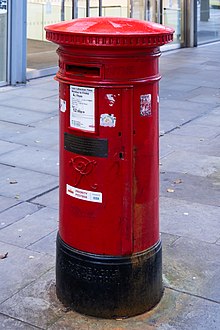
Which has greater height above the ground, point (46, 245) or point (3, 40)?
point (3, 40)

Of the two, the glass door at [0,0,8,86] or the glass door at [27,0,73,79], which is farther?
the glass door at [27,0,73,79]

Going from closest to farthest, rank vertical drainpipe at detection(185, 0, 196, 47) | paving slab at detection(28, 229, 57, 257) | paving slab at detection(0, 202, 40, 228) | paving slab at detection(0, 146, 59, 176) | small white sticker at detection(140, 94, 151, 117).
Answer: small white sticker at detection(140, 94, 151, 117) → paving slab at detection(28, 229, 57, 257) → paving slab at detection(0, 202, 40, 228) → paving slab at detection(0, 146, 59, 176) → vertical drainpipe at detection(185, 0, 196, 47)

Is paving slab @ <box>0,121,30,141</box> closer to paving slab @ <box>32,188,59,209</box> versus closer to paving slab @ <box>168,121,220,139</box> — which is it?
paving slab @ <box>168,121,220,139</box>

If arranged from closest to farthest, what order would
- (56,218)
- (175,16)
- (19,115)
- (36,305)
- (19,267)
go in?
(36,305) → (19,267) → (56,218) → (19,115) → (175,16)

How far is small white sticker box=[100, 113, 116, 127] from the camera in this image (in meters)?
3.51

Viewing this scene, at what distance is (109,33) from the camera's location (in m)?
3.35

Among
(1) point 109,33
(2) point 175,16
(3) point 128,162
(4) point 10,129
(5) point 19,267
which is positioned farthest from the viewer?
(2) point 175,16

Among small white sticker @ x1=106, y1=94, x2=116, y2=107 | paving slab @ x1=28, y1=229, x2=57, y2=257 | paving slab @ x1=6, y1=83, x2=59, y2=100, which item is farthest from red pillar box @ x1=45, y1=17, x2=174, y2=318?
paving slab @ x1=6, y1=83, x2=59, y2=100

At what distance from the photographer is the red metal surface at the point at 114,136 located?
3443mm

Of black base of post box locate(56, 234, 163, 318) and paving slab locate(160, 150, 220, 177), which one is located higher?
paving slab locate(160, 150, 220, 177)

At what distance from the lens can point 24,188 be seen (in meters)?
6.17

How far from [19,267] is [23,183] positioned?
197 centimetres

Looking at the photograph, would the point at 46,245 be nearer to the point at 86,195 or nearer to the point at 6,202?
the point at 6,202

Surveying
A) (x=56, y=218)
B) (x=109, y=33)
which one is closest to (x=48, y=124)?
(x=56, y=218)
